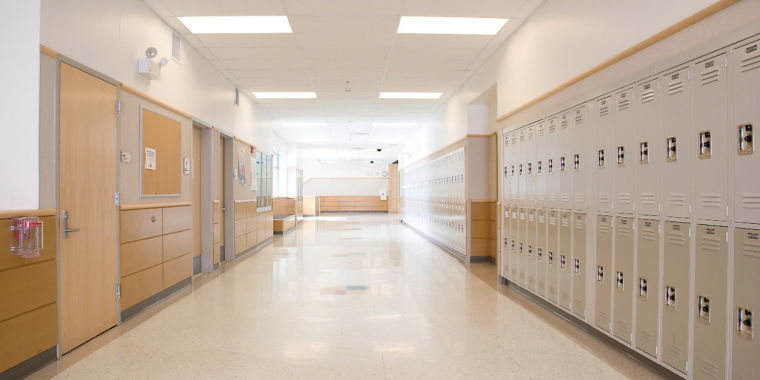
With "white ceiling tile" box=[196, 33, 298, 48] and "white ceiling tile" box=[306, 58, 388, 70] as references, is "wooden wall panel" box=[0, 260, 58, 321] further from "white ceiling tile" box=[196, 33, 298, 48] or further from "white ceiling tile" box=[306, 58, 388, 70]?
"white ceiling tile" box=[306, 58, 388, 70]

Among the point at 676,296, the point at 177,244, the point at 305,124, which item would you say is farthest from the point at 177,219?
the point at 305,124

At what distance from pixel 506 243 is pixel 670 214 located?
2838 millimetres

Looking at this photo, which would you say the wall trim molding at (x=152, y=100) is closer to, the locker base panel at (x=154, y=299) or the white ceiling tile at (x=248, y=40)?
the white ceiling tile at (x=248, y=40)

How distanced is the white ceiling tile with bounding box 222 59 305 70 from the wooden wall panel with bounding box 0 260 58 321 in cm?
417

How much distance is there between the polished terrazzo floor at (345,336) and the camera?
2715mm

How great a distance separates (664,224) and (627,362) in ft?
3.50

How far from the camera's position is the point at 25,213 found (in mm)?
2621

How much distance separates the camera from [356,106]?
9.39m

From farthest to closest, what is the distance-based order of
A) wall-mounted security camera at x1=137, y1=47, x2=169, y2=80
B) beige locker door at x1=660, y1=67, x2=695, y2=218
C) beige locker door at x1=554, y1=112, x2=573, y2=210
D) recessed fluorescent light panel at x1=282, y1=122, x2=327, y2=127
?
recessed fluorescent light panel at x1=282, y1=122, x2=327, y2=127
wall-mounted security camera at x1=137, y1=47, x2=169, y2=80
beige locker door at x1=554, y1=112, x2=573, y2=210
beige locker door at x1=660, y1=67, x2=695, y2=218

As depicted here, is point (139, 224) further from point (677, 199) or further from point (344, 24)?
point (677, 199)

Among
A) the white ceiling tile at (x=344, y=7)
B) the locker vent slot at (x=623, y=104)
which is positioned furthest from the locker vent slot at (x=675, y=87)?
the white ceiling tile at (x=344, y=7)

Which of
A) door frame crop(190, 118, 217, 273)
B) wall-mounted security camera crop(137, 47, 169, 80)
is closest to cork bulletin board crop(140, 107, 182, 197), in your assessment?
wall-mounted security camera crop(137, 47, 169, 80)

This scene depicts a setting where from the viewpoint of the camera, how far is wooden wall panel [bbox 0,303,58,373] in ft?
8.02

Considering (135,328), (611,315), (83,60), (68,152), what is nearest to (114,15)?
(83,60)
